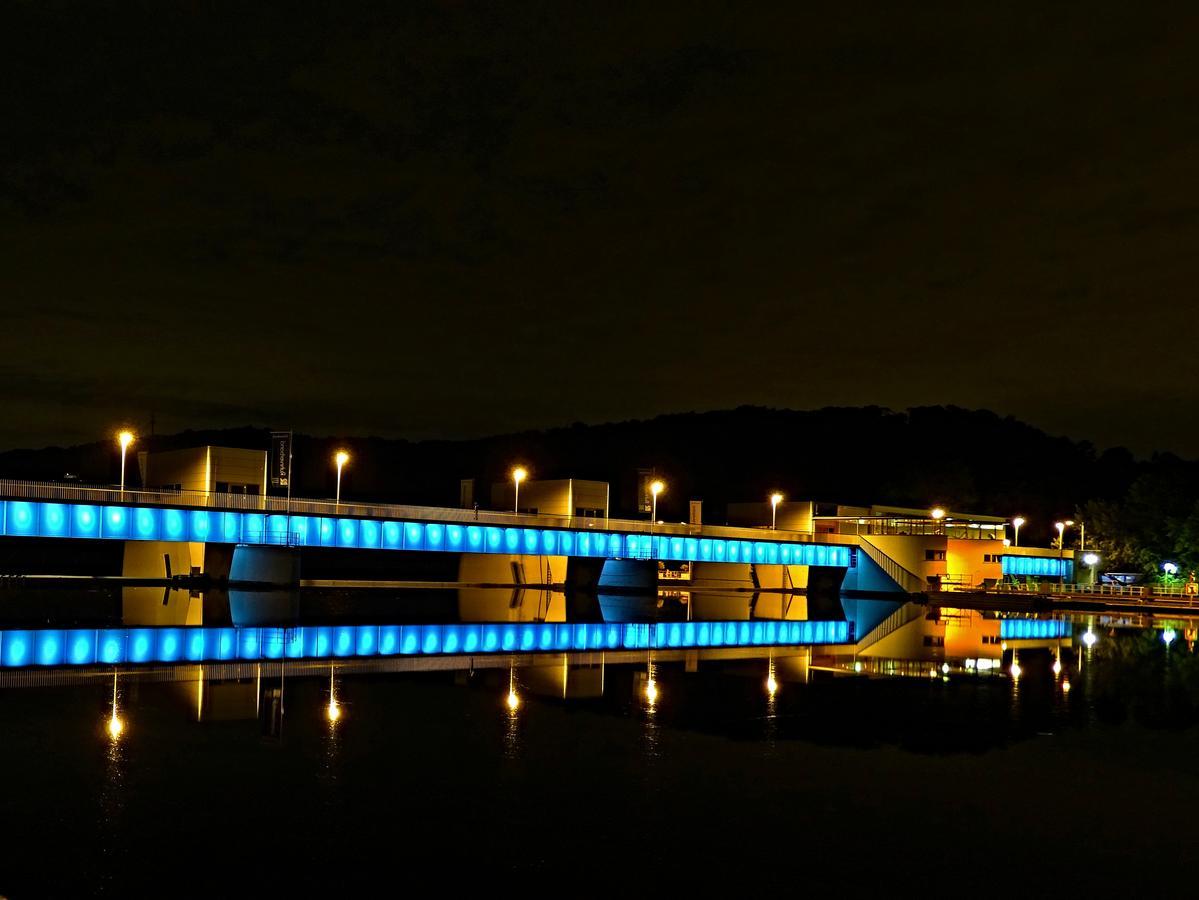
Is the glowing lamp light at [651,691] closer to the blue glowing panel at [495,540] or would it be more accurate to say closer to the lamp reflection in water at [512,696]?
the lamp reflection in water at [512,696]

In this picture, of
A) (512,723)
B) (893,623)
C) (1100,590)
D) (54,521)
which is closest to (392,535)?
(54,521)

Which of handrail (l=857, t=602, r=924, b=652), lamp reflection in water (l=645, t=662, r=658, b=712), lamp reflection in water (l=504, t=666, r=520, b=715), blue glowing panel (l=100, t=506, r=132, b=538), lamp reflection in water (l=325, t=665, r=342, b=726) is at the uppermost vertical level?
blue glowing panel (l=100, t=506, r=132, b=538)

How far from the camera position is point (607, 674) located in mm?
31922

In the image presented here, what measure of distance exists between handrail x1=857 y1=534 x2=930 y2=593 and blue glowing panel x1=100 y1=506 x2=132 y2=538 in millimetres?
49921

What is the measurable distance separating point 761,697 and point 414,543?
46.2 meters

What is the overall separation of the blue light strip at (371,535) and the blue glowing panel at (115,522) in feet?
0.16

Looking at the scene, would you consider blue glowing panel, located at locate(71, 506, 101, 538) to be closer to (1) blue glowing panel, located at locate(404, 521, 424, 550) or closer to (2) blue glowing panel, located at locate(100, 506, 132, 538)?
(2) blue glowing panel, located at locate(100, 506, 132, 538)

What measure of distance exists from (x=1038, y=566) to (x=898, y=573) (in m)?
29.7

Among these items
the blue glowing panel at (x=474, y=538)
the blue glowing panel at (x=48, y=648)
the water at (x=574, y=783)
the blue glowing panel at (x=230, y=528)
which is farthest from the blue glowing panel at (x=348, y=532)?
the water at (x=574, y=783)

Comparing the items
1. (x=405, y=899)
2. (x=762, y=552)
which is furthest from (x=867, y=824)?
(x=762, y=552)

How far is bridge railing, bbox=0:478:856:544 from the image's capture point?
199ft

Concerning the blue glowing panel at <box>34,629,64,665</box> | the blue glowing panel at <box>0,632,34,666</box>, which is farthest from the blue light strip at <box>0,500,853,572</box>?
the blue glowing panel at <box>0,632,34,666</box>

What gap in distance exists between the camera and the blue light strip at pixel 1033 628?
5031 centimetres

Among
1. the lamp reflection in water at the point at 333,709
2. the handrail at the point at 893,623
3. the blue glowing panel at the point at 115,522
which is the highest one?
the blue glowing panel at the point at 115,522
